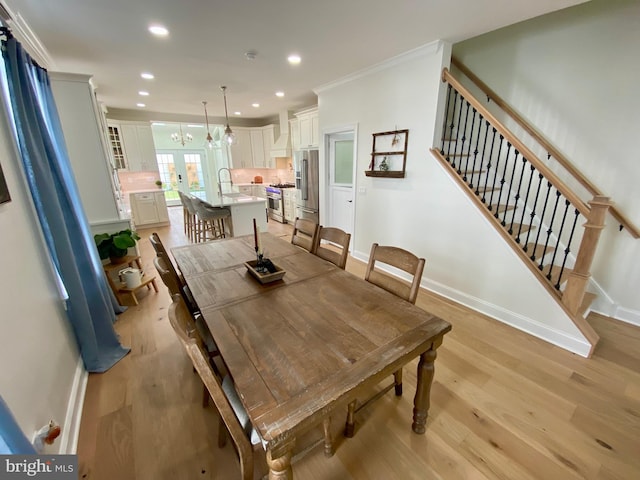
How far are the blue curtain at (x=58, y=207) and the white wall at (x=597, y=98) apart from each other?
4473 millimetres

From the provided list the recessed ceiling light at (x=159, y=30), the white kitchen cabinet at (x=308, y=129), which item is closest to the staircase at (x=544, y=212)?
the white kitchen cabinet at (x=308, y=129)

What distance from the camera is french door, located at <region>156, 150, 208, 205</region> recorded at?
→ 930 cm

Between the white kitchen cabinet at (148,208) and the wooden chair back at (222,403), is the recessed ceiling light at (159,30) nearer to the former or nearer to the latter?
the wooden chair back at (222,403)

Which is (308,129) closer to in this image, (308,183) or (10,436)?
(308,183)

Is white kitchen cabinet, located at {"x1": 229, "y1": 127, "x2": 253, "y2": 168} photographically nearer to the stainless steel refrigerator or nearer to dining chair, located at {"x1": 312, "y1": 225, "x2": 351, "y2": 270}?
the stainless steel refrigerator

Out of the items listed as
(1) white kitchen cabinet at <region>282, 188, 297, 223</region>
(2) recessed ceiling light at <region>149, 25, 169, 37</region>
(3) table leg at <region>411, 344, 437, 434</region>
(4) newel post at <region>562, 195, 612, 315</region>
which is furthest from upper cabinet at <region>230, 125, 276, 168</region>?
(3) table leg at <region>411, 344, 437, 434</region>

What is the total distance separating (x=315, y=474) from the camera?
1383mm

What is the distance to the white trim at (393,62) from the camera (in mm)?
2789

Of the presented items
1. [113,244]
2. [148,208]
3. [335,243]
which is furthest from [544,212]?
[148,208]

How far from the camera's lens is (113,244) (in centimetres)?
289

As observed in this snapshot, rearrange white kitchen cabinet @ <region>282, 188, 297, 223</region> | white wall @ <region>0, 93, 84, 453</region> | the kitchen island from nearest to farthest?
white wall @ <region>0, 93, 84, 453</region>
the kitchen island
white kitchen cabinet @ <region>282, 188, 297, 223</region>

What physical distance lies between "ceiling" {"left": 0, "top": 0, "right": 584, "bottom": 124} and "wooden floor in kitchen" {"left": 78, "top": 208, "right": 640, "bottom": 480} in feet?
9.16

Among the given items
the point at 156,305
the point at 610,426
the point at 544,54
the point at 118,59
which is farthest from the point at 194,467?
the point at 544,54

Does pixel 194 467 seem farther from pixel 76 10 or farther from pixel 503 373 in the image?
pixel 76 10
